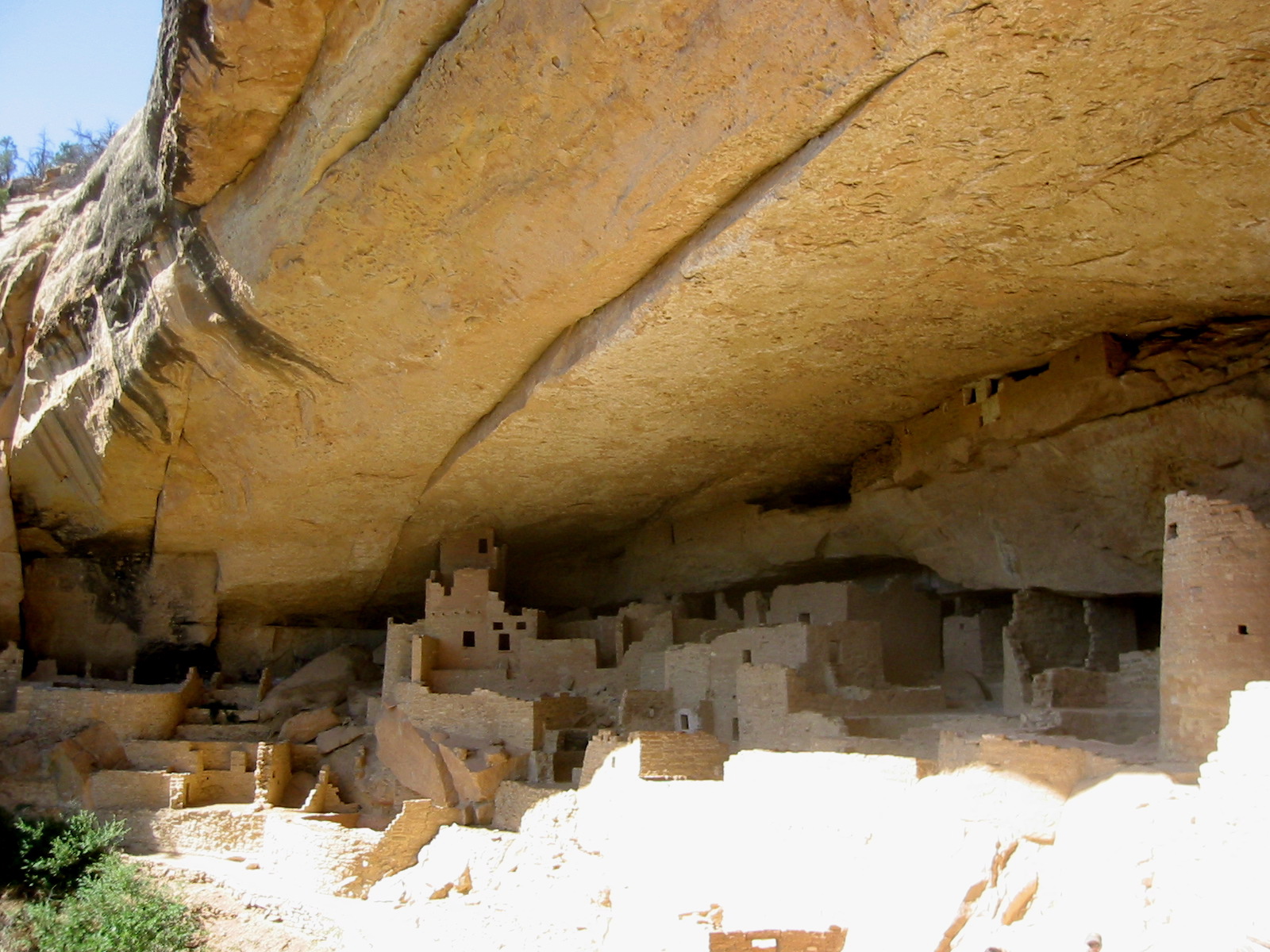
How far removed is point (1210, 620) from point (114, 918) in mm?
10810

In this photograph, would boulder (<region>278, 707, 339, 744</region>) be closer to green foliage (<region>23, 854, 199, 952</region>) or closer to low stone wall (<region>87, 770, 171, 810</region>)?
low stone wall (<region>87, 770, 171, 810</region>)

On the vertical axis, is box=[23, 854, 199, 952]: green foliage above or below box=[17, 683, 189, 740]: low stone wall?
below

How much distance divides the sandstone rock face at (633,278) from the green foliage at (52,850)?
4607 millimetres

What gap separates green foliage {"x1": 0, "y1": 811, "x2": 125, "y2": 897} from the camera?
12.8 m

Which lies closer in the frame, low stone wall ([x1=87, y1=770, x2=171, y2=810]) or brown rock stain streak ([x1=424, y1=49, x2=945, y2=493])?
brown rock stain streak ([x1=424, y1=49, x2=945, y2=493])

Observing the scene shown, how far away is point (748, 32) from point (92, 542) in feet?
46.4

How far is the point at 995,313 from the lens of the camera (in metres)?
9.94

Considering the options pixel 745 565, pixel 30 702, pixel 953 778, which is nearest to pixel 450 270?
pixel 953 778

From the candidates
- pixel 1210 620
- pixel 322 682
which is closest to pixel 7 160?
pixel 322 682

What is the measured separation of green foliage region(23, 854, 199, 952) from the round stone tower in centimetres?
967

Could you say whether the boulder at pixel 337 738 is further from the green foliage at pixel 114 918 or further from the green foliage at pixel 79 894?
the green foliage at pixel 114 918

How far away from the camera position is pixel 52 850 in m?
12.9

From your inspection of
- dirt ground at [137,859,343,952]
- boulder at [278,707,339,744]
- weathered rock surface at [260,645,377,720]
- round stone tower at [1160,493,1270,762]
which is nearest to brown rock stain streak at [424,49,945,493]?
round stone tower at [1160,493,1270,762]

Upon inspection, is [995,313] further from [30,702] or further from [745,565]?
[30,702]
